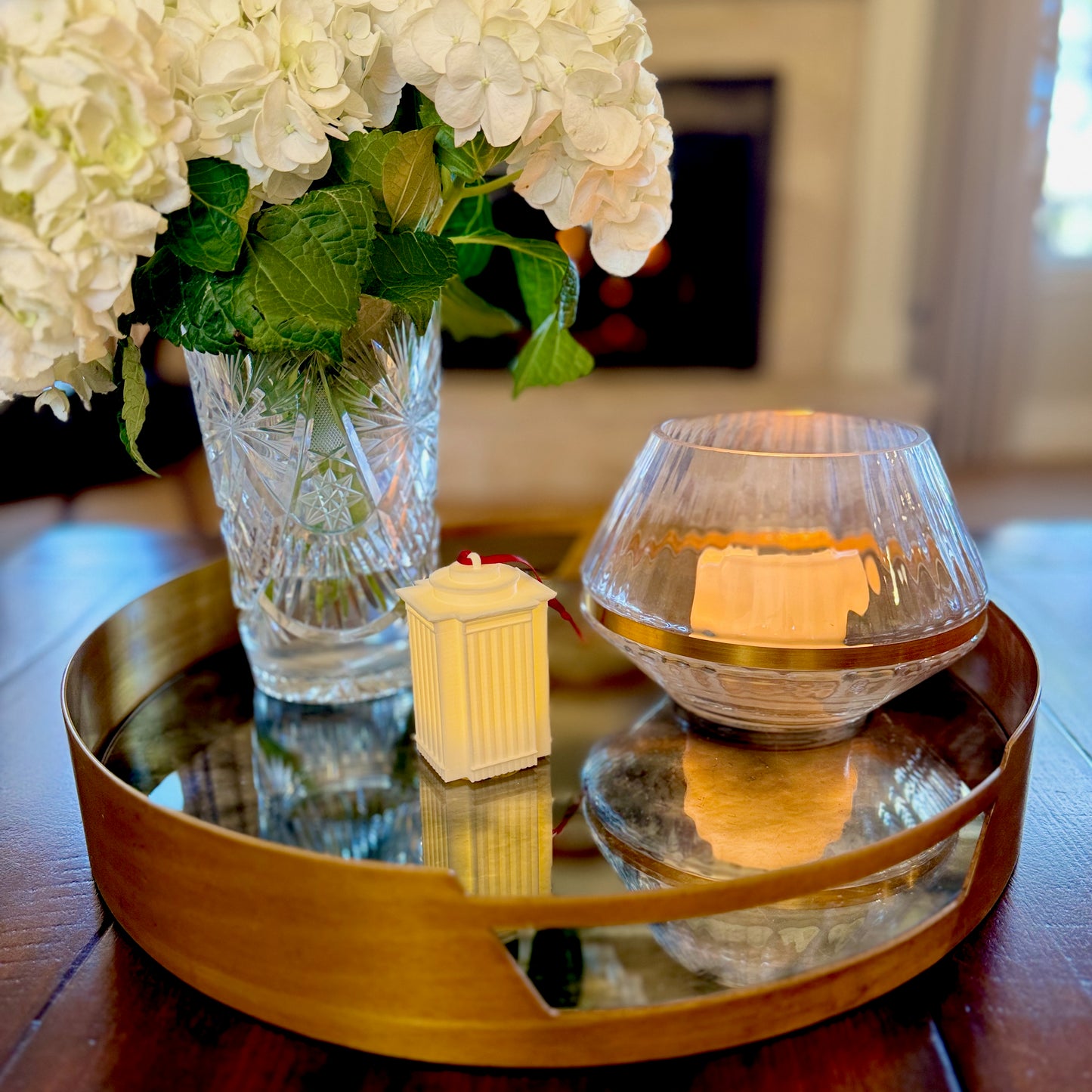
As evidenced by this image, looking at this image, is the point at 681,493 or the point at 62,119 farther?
the point at 681,493

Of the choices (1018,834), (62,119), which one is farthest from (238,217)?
(1018,834)

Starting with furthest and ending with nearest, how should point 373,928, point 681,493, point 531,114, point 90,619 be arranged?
point 90,619 → point 681,493 → point 531,114 → point 373,928

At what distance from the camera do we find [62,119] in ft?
1.28

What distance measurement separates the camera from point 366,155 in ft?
1.61

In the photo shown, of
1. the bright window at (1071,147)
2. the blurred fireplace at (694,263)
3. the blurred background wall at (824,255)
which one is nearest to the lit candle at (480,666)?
the blurred background wall at (824,255)

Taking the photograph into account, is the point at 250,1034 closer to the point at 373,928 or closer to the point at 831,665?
the point at 373,928

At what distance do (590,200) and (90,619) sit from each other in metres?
0.54

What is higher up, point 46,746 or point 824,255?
point 824,255

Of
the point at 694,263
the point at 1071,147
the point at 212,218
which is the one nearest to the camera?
the point at 212,218

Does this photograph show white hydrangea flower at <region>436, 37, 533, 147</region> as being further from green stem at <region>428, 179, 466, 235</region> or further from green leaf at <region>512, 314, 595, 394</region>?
green leaf at <region>512, 314, 595, 394</region>

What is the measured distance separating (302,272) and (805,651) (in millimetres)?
302

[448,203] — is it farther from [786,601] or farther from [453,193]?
[786,601]

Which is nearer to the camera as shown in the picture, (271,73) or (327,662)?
(271,73)

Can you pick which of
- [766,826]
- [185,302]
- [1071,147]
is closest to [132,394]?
[185,302]
